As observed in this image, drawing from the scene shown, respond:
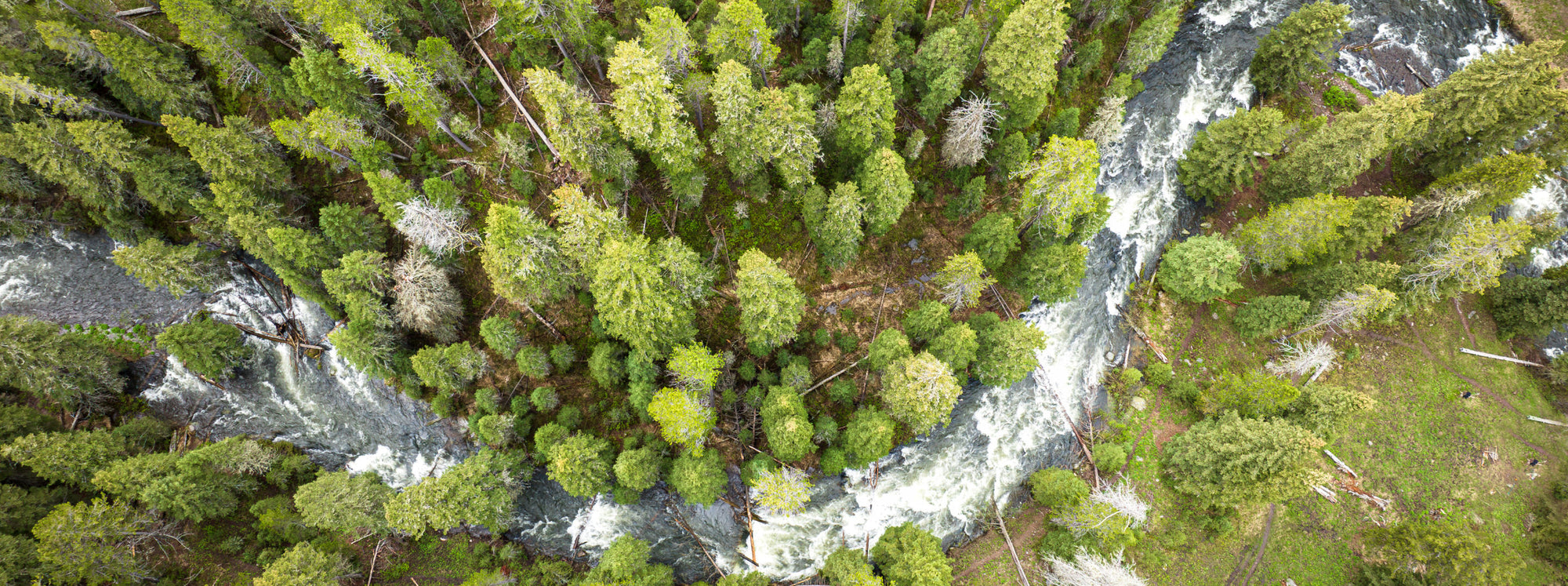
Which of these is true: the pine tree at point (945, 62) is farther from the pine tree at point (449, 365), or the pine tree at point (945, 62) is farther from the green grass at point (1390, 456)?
the pine tree at point (449, 365)

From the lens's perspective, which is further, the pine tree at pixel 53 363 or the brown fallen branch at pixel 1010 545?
the brown fallen branch at pixel 1010 545

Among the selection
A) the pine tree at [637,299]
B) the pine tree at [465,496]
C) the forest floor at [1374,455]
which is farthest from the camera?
the forest floor at [1374,455]

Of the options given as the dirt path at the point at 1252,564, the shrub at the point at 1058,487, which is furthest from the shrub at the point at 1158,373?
the dirt path at the point at 1252,564

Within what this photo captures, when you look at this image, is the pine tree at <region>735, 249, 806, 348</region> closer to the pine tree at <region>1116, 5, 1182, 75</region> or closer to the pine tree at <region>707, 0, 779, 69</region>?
the pine tree at <region>707, 0, 779, 69</region>

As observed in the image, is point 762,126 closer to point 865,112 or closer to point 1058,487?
point 865,112

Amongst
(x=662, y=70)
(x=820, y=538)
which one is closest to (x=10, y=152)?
(x=662, y=70)

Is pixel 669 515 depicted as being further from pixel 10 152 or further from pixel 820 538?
pixel 10 152
